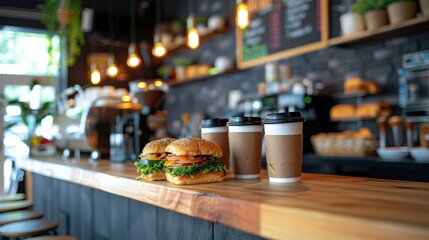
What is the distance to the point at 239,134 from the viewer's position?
1.60m

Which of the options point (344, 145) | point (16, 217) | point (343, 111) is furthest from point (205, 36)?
point (16, 217)

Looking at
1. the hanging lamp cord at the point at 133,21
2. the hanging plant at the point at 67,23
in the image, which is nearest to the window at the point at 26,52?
the hanging plant at the point at 67,23

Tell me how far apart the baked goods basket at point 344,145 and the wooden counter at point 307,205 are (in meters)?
2.10

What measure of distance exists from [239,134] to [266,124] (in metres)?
0.14

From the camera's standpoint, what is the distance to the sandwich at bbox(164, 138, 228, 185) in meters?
1.48

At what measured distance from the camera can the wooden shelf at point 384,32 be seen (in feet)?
11.2

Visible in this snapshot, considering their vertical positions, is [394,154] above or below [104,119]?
below

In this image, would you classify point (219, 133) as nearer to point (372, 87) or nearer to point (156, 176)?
point (156, 176)

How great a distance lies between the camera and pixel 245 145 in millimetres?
1596

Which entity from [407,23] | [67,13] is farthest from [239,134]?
[67,13]

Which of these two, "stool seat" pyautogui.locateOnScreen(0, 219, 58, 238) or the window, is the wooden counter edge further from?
the window

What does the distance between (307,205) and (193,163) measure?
605 millimetres

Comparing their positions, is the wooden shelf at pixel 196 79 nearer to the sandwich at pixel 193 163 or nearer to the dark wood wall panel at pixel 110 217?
the dark wood wall panel at pixel 110 217

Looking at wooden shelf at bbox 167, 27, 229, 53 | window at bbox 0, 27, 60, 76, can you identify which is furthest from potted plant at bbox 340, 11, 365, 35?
window at bbox 0, 27, 60, 76
